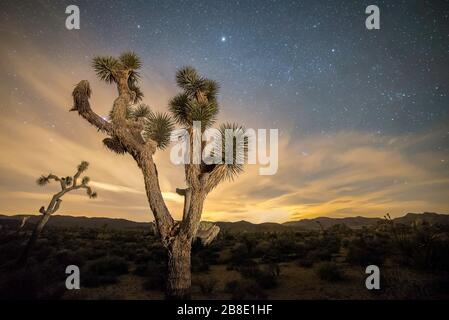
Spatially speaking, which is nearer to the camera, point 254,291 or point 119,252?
point 254,291

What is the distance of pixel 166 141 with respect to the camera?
30.8 feet

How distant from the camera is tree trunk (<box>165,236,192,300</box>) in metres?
7.16

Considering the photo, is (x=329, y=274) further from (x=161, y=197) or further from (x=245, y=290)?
(x=161, y=197)

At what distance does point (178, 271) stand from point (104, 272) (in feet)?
19.1

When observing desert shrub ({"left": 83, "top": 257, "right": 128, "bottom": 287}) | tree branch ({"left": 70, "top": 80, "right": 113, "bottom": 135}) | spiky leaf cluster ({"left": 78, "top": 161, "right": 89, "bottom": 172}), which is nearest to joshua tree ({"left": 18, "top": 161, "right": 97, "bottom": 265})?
spiky leaf cluster ({"left": 78, "top": 161, "right": 89, "bottom": 172})

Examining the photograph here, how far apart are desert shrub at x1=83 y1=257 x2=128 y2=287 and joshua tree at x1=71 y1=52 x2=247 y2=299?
4.00 metres

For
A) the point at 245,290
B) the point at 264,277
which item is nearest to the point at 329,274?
the point at 264,277

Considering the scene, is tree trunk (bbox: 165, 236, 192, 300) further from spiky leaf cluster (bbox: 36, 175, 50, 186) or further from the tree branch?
spiky leaf cluster (bbox: 36, 175, 50, 186)

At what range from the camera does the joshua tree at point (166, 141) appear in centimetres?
727

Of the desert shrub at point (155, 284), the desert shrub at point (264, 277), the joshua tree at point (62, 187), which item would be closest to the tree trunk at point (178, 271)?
the desert shrub at point (155, 284)
